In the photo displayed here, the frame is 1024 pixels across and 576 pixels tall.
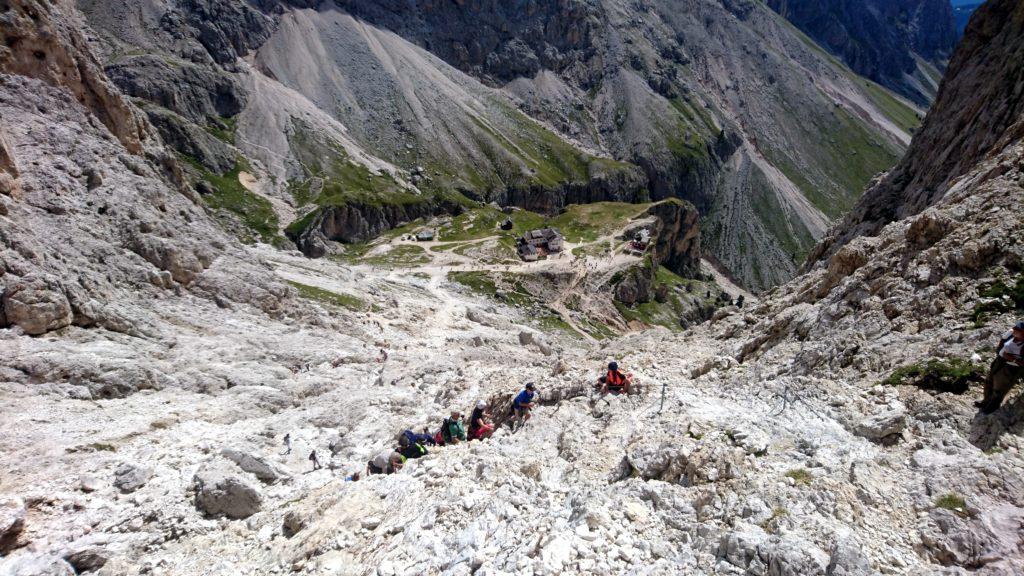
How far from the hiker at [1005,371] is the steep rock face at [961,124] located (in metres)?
20.7

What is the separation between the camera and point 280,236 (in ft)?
343

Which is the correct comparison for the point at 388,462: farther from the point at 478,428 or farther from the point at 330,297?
the point at 330,297

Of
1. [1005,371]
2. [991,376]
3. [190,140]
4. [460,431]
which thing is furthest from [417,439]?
[190,140]

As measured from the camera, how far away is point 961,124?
3522cm

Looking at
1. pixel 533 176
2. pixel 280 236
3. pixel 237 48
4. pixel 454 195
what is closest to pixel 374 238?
pixel 280 236

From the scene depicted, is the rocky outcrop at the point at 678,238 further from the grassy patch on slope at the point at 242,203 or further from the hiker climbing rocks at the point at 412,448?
the hiker climbing rocks at the point at 412,448

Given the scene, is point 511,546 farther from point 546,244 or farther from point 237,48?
point 237,48

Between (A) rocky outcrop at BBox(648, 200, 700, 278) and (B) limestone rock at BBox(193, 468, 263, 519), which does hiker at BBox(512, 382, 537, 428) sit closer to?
(B) limestone rock at BBox(193, 468, 263, 519)

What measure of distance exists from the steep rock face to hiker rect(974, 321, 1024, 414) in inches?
814

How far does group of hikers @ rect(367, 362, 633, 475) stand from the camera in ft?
54.9

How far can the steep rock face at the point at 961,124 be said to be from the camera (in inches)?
1175

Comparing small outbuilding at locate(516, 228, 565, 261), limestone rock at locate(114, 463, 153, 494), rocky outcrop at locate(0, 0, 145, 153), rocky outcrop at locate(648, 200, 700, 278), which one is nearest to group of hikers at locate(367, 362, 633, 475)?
limestone rock at locate(114, 463, 153, 494)

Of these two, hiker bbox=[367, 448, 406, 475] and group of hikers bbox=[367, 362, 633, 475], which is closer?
hiker bbox=[367, 448, 406, 475]

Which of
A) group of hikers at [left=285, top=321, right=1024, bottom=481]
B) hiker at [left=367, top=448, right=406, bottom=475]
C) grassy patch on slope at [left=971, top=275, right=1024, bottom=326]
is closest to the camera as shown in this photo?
grassy patch on slope at [left=971, top=275, right=1024, bottom=326]
